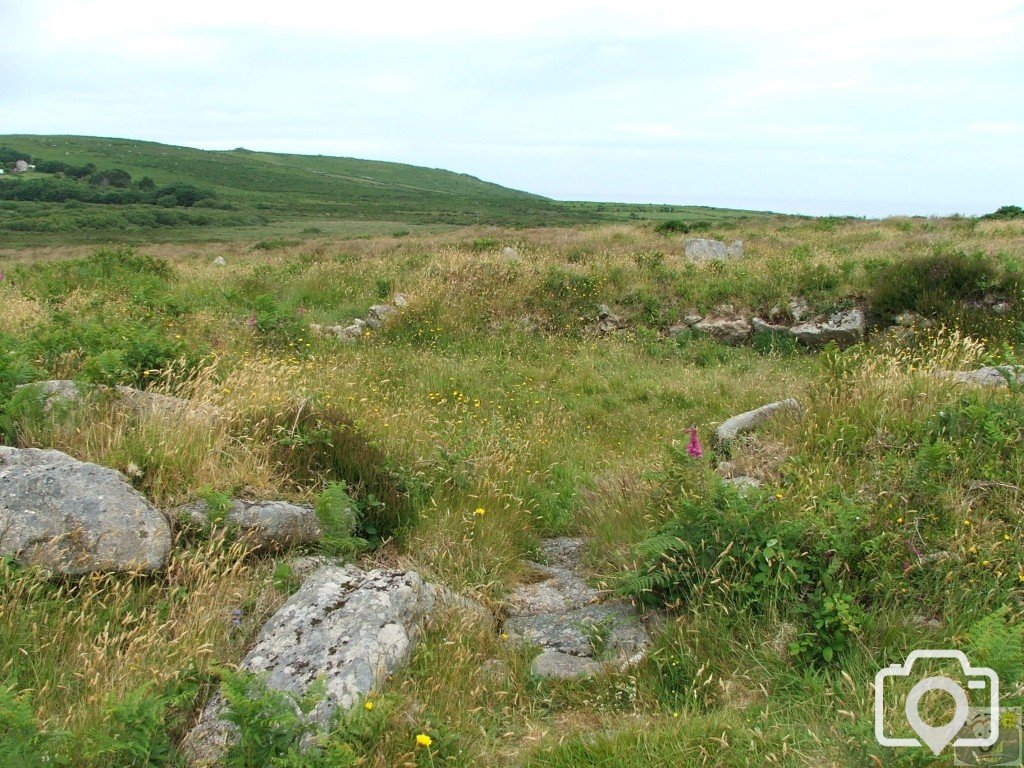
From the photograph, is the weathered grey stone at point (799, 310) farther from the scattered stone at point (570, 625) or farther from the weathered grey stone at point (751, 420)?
the scattered stone at point (570, 625)

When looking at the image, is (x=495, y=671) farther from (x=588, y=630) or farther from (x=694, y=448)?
(x=694, y=448)

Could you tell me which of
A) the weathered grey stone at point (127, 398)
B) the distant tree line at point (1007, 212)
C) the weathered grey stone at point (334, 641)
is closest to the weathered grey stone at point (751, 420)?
the weathered grey stone at point (334, 641)

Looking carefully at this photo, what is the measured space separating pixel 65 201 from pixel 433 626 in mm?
111761

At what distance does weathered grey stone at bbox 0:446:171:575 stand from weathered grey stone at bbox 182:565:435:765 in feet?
3.15

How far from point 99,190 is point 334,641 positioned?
121m

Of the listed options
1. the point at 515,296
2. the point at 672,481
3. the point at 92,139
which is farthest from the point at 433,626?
the point at 92,139

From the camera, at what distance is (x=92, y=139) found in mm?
163125

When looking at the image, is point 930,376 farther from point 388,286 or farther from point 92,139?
point 92,139

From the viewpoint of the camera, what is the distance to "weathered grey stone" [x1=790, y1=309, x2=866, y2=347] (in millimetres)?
12609

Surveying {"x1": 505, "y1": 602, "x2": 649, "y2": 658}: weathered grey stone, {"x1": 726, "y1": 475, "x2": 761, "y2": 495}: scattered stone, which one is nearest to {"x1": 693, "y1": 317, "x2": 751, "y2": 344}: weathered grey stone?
{"x1": 726, "y1": 475, "x2": 761, "y2": 495}: scattered stone

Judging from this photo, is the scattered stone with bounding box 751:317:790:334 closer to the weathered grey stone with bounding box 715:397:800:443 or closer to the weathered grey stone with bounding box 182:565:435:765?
the weathered grey stone with bounding box 715:397:800:443

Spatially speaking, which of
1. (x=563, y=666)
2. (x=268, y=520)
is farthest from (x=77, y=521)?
(x=563, y=666)

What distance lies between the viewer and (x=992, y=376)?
6.28m

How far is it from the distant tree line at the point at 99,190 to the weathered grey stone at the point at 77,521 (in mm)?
108325
